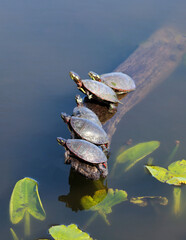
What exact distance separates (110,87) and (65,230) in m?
3.28

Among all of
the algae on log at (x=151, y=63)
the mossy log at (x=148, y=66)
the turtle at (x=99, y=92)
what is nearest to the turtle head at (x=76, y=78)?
the turtle at (x=99, y=92)

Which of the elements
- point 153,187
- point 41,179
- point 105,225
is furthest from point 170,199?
point 41,179

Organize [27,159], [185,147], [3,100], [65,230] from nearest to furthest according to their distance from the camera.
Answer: [65,230], [27,159], [185,147], [3,100]

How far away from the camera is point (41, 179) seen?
15.5ft

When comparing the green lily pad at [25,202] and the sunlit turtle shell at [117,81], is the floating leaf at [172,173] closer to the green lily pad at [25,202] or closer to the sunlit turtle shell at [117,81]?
the green lily pad at [25,202]

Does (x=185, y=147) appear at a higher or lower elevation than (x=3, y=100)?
lower

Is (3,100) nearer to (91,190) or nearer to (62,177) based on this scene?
(62,177)

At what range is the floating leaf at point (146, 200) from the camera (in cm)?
448

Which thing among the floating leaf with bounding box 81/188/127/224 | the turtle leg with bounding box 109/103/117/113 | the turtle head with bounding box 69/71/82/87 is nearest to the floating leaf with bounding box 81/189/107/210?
the floating leaf with bounding box 81/188/127/224

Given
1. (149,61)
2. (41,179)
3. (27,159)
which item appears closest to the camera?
(41,179)

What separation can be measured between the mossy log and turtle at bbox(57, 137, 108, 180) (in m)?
0.97

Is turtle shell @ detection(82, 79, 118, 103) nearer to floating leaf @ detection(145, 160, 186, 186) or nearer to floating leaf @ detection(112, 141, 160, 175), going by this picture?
floating leaf @ detection(112, 141, 160, 175)

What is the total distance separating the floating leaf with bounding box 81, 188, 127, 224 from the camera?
4366 mm

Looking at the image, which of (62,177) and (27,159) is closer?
(62,177)
